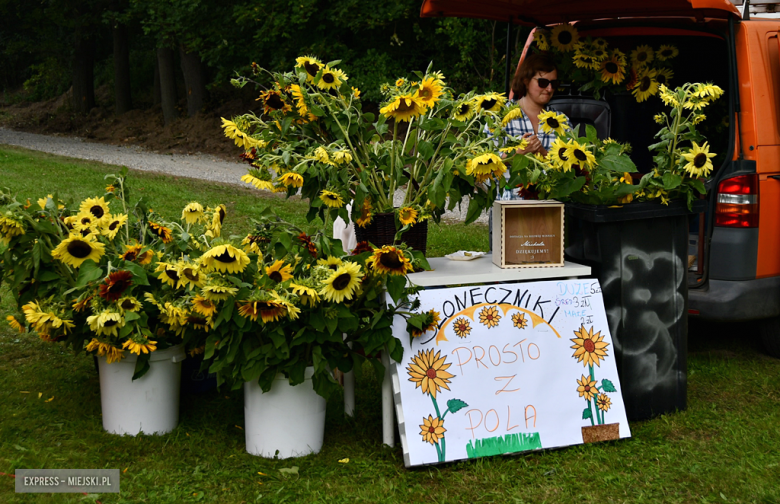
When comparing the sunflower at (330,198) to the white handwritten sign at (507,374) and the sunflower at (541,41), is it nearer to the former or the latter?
the white handwritten sign at (507,374)

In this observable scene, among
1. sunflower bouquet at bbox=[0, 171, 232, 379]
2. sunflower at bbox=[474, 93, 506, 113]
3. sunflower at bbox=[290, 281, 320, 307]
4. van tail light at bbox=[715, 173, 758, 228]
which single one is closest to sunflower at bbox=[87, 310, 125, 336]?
sunflower bouquet at bbox=[0, 171, 232, 379]

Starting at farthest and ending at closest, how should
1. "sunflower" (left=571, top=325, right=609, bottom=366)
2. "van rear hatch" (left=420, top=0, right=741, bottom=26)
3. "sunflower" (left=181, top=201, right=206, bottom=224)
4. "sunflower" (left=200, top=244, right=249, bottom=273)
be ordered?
"van rear hatch" (left=420, top=0, right=741, bottom=26) < "sunflower" (left=181, top=201, right=206, bottom=224) < "sunflower" (left=571, top=325, right=609, bottom=366) < "sunflower" (left=200, top=244, right=249, bottom=273)

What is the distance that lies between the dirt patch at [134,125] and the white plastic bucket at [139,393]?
1269cm

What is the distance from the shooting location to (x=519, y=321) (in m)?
3.45

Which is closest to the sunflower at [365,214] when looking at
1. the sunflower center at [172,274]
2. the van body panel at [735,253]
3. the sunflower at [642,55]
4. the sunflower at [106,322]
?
the sunflower center at [172,274]

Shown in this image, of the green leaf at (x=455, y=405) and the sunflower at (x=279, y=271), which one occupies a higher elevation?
the sunflower at (x=279, y=271)

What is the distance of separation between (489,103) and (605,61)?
2295mm

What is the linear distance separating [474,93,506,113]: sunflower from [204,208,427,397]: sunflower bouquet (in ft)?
2.29

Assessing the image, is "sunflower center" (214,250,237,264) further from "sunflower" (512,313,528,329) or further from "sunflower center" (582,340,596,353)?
"sunflower center" (582,340,596,353)

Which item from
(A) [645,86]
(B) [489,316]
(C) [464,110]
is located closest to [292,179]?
(C) [464,110]

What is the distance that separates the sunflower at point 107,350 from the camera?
322 centimetres

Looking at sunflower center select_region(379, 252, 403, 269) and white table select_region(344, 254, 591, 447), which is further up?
sunflower center select_region(379, 252, 403, 269)

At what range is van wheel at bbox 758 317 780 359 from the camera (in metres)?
4.69

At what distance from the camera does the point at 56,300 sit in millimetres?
3320
